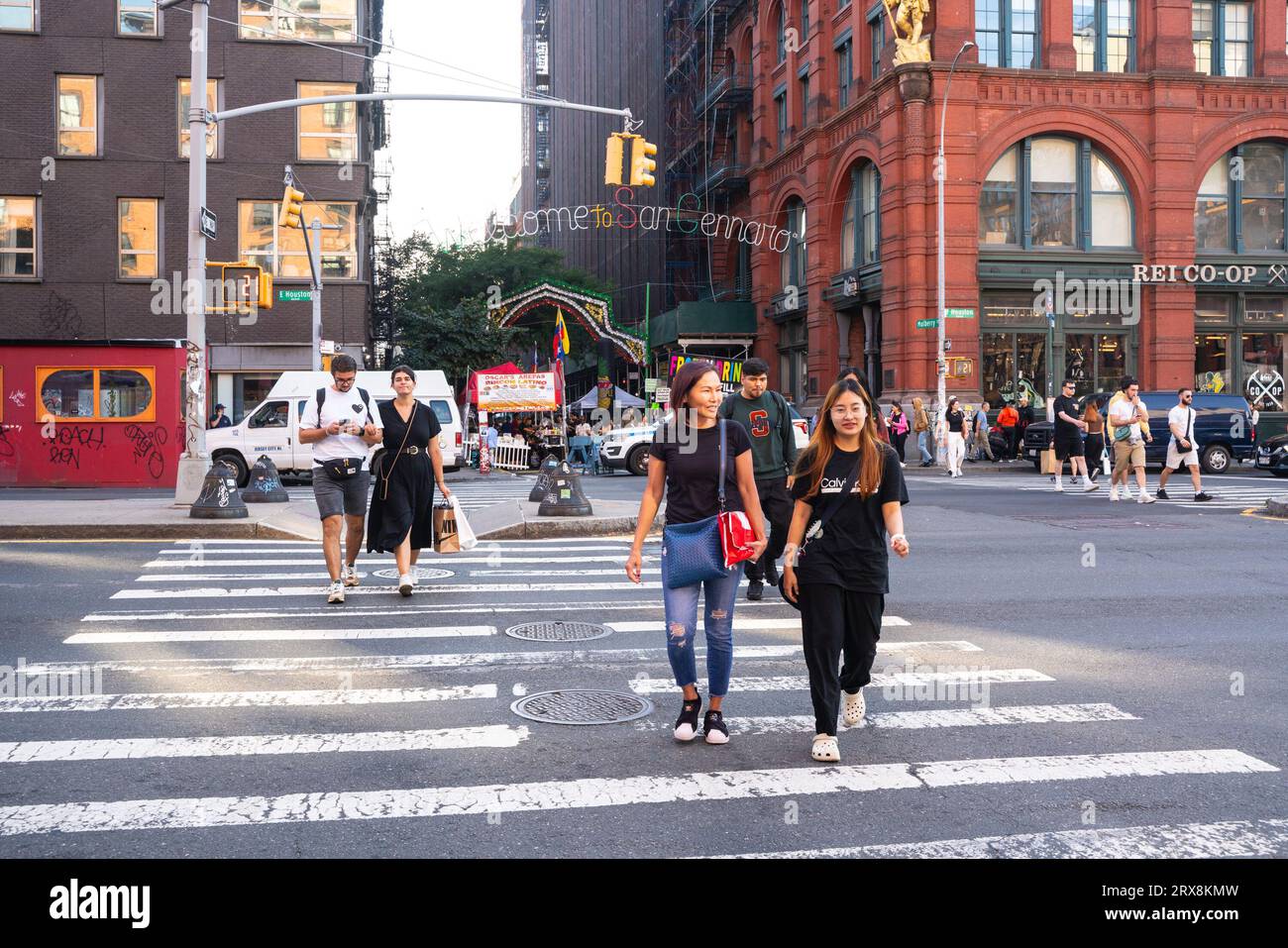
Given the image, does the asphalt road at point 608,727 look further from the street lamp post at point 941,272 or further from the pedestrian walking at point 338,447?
the street lamp post at point 941,272

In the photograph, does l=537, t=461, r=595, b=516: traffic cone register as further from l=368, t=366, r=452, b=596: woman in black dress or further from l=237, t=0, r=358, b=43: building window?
l=237, t=0, r=358, b=43: building window

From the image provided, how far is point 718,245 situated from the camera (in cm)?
5506

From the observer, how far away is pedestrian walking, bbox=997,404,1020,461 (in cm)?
3288

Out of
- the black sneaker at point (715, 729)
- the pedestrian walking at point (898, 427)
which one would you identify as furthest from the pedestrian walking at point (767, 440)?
the pedestrian walking at point (898, 427)

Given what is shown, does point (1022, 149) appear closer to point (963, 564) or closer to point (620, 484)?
point (620, 484)

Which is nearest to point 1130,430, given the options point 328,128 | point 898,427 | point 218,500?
point 898,427

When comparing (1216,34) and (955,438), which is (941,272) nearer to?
(955,438)

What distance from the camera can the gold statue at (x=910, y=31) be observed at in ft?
113

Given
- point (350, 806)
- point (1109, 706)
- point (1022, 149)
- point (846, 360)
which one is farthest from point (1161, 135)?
point (350, 806)

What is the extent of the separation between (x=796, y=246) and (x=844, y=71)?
23.9 ft

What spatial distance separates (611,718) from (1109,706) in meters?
2.80

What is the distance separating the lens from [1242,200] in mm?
37250

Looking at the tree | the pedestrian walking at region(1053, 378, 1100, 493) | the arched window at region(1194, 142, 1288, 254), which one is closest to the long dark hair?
the pedestrian walking at region(1053, 378, 1100, 493)

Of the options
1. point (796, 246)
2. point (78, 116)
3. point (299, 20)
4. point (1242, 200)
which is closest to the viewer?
point (78, 116)
